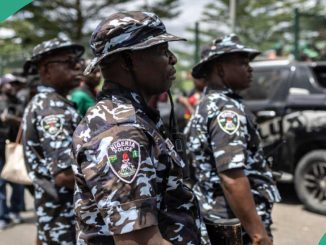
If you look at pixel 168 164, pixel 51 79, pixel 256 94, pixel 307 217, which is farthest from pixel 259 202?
pixel 256 94

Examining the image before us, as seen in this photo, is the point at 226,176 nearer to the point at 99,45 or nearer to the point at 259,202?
the point at 259,202

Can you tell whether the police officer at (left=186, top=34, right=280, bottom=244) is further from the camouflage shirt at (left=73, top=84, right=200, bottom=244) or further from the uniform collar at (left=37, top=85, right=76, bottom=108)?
the uniform collar at (left=37, top=85, right=76, bottom=108)

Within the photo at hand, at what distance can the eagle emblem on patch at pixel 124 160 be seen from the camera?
140 cm

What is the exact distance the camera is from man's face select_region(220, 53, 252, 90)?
2.66m

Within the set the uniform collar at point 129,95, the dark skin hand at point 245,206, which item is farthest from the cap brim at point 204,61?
the uniform collar at point 129,95

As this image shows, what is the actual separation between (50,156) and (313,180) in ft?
12.7

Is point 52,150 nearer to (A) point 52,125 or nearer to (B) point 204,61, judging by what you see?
(A) point 52,125

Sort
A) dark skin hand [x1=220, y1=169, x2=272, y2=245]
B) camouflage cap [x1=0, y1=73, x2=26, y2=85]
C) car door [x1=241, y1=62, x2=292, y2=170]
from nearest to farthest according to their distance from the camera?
dark skin hand [x1=220, y1=169, x2=272, y2=245]
car door [x1=241, y1=62, x2=292, y2=170]
camouflage cap [x1=0, y1=73, x2=26, y2=85]

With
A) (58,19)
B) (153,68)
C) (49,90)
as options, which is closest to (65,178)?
(49,90)

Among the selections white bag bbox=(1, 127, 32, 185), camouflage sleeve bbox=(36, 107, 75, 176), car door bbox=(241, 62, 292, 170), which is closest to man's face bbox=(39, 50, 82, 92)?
camouflage sleeve bbox=(36, 107, 75, 176)

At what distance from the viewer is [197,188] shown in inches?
108

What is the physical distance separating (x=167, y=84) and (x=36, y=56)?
160 cm

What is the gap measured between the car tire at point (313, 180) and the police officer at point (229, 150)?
327cm

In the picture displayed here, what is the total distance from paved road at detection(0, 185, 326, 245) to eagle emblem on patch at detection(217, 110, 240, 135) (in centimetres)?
269
